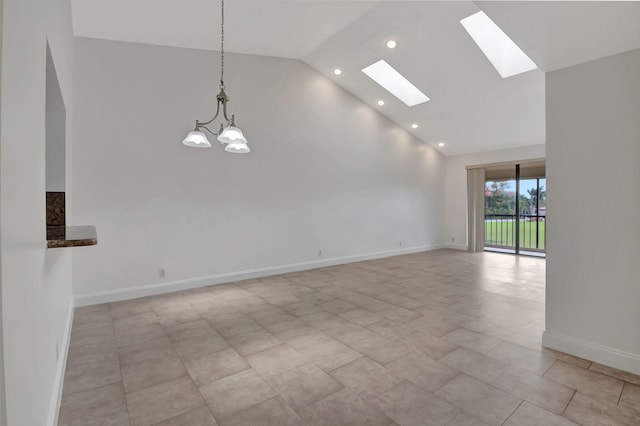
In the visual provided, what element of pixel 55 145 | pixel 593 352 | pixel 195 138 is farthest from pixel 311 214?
pixel 593 352

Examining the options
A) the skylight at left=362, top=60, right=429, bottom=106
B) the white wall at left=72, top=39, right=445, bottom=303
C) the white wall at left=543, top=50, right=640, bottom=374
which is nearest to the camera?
the white wall at left=543, top=50, right=640, bottom=374

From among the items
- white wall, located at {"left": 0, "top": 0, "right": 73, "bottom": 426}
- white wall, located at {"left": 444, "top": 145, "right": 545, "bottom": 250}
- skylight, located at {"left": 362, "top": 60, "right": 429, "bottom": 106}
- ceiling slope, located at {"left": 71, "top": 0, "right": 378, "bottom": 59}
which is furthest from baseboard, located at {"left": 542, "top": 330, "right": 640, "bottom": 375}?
white wall, located at {"left": 444, "top": 145, "right": 545, "bottom": 250}

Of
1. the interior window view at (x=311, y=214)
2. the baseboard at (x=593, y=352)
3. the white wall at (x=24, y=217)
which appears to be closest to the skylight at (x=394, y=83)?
the interior window view at (x=311, y=214)

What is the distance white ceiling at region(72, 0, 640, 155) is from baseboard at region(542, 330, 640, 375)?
2283mm

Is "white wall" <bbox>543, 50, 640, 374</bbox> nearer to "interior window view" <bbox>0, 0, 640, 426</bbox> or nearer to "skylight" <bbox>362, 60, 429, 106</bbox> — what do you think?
"interior window view" <bbox>0, 0, 640, 426</bbox>

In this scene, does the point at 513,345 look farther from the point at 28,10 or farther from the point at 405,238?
the point at 405,238

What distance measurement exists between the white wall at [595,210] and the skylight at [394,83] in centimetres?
371

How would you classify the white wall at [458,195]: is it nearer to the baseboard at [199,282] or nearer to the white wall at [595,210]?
the baseboard at [199,282]

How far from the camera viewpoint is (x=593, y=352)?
245 centimetres

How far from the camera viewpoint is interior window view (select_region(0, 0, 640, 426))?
1.87 metres

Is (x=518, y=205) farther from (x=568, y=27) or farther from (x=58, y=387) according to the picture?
(x=58, y=387)

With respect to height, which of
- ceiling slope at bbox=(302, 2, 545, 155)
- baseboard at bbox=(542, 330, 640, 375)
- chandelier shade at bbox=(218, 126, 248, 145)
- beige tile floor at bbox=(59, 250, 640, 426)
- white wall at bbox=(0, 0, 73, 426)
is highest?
ceiling slope at bbox=(302, 2, 545, 155)

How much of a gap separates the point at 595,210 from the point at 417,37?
11.4ft

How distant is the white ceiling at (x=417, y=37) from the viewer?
7.51ft
